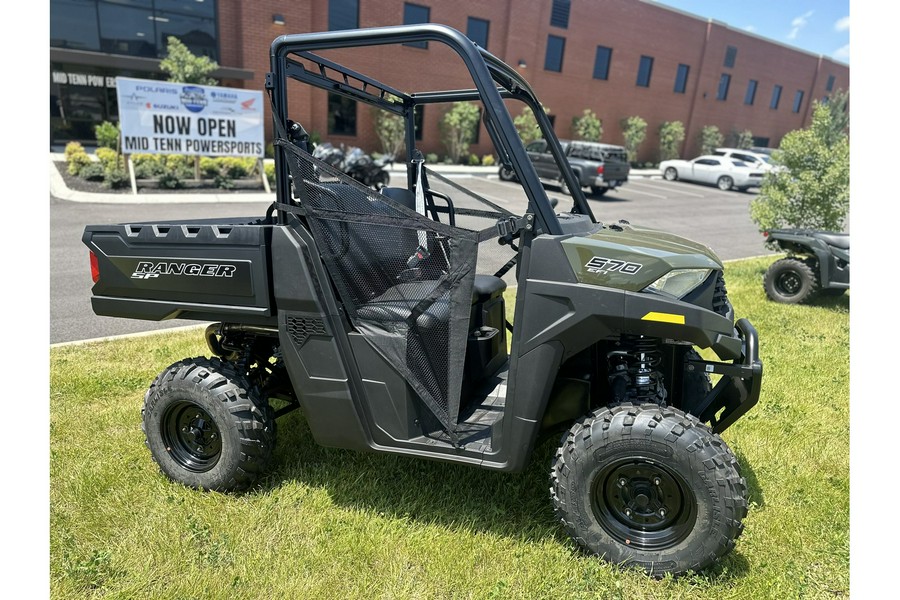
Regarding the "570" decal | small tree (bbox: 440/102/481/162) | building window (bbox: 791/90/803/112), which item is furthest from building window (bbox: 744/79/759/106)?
the "570" decal

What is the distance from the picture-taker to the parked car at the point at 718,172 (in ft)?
77.6

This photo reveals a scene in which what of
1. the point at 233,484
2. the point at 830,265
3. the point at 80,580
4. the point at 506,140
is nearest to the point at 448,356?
the point at 506,140

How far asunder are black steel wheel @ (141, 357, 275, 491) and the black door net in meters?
0.81

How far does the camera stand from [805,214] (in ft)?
26.2

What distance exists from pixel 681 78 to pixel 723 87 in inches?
164

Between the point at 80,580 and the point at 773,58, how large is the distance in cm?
4430

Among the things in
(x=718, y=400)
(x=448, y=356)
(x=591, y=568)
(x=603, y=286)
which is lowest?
(x=591, y=568)

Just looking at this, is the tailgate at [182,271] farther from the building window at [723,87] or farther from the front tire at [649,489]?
the building window at [723,87]

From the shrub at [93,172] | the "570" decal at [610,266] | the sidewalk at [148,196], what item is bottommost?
the sidewalk at [148,196]

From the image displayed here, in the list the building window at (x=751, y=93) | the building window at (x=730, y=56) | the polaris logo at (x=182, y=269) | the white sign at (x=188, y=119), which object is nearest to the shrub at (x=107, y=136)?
the white sign at (x=188, y=119)

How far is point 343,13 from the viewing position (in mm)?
22000

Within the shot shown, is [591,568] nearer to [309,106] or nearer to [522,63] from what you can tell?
[309,106]

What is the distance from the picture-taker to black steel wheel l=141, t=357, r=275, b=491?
296 cm

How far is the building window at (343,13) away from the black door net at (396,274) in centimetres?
2170
